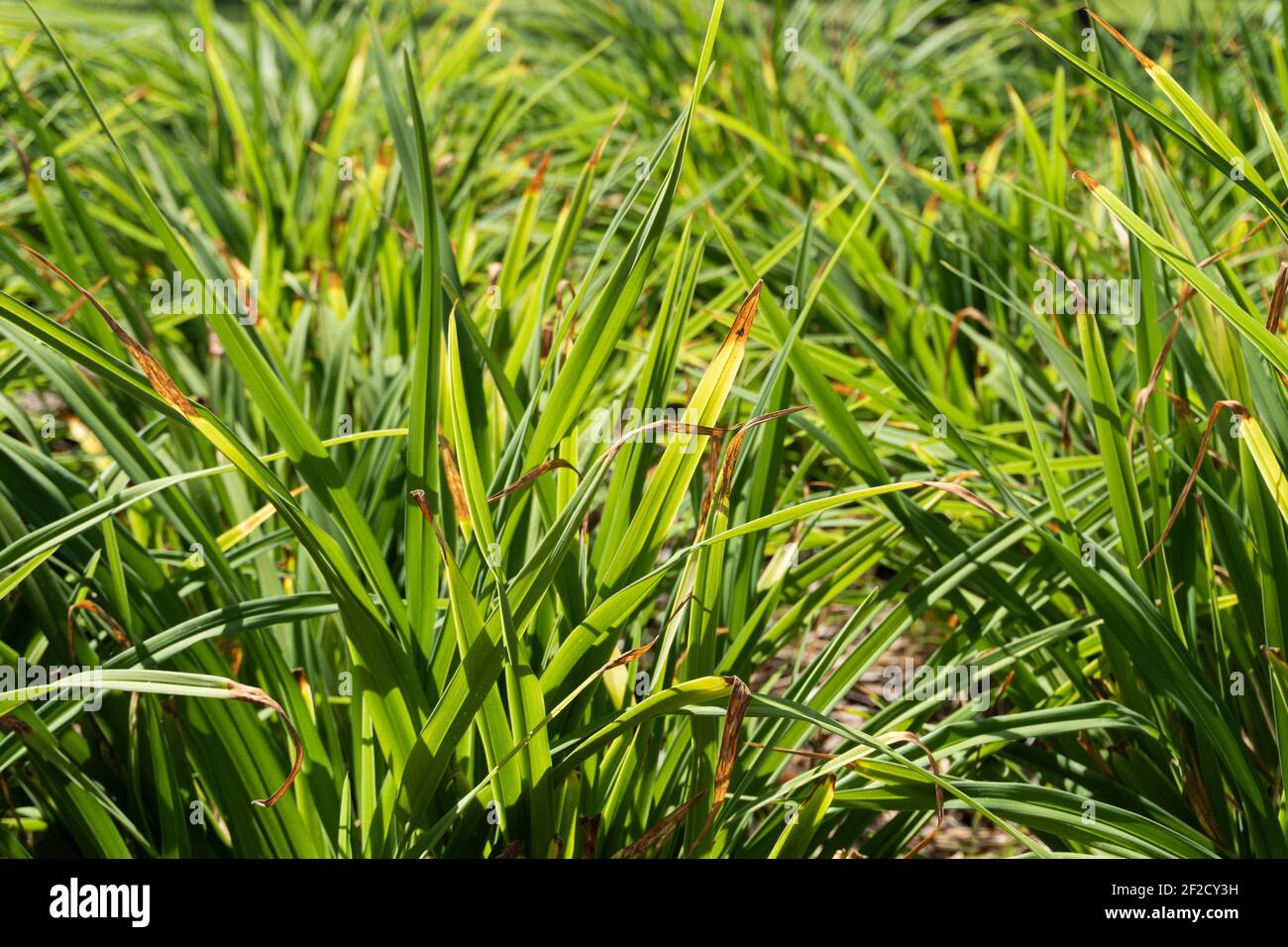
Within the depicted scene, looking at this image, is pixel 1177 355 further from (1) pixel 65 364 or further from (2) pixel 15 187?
(2) pixel 15 187

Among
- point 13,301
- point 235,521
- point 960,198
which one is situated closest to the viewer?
point 13,301

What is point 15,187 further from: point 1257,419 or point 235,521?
point 1257,419

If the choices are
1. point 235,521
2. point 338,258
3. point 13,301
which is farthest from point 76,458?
Answer: point 13,301

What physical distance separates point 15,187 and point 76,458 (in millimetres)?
1085

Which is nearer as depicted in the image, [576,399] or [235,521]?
[576,399]

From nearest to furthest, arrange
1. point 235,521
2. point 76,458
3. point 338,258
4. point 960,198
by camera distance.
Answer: point 235,521 → point 76,458 → point 960,198 → point 338,258

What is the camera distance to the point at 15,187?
7.29 ft

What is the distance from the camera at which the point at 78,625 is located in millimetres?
1009

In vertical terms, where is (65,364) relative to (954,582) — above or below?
above
